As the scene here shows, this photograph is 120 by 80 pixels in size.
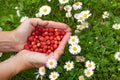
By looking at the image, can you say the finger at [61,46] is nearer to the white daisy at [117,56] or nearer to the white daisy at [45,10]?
the white daisy at [117,56]

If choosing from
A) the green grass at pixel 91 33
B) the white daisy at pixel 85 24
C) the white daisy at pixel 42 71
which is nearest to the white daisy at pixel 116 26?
the green grass at pixel 91 33

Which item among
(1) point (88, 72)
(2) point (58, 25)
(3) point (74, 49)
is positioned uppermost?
(2) point (58, 25)

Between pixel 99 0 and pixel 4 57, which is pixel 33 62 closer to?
pixel 4 57

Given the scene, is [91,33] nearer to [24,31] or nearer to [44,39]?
[44,39]

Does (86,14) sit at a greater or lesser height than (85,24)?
greater

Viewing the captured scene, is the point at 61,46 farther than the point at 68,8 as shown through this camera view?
No

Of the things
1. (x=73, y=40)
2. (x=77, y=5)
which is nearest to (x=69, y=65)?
(x=73, y=40)

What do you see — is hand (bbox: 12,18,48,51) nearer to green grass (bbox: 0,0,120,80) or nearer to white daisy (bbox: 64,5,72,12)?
green grass (bbox: 0,0,120,80)

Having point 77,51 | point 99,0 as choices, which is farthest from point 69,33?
point 99,0
